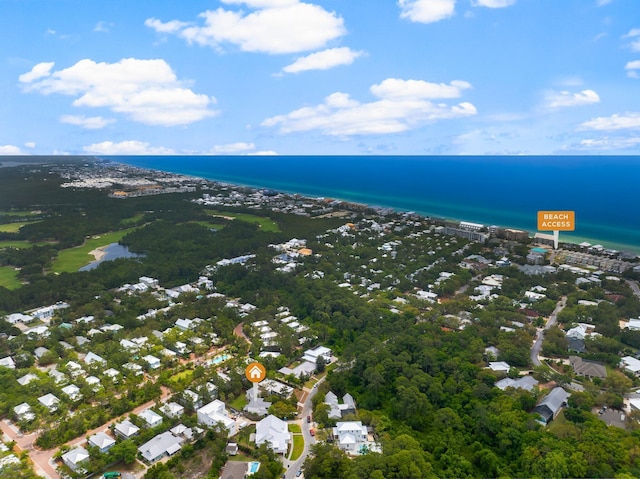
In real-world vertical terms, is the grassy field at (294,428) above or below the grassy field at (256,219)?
below

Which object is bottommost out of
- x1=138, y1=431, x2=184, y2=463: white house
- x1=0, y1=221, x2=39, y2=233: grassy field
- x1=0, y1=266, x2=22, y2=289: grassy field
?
x1=138, y1=431, x2=184, y2=463: white house

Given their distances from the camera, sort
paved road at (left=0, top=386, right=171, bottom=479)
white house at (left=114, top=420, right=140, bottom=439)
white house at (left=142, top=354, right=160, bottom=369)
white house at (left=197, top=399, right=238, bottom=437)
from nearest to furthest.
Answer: paved road at (left=0, top=386, right=171, bottom=479) → white house at (left=114, top=420, right=140, bottom=439) → white house at (left=197, top=399, right=238, bottom=437) → white house at (left=142, top=354, right=160, bottom=369)

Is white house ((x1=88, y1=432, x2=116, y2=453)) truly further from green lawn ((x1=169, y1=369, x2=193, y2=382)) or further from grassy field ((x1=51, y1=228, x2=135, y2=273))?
grassy field ((x1=51, y1=228, x2=135, y2=273))

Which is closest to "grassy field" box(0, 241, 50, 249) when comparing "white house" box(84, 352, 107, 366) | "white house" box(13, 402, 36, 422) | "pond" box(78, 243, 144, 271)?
"pond" box(78, 243, 144, 271)

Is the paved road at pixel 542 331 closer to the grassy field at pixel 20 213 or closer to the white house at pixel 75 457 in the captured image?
the white house at pixel 75 457

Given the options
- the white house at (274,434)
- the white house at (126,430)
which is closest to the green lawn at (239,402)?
the white house at (274,434)

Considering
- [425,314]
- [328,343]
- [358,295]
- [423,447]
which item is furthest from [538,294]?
[423,447]
